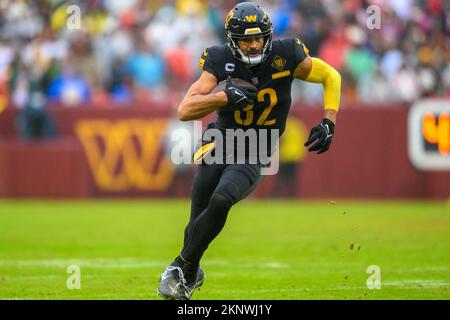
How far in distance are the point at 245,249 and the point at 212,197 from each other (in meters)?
3.89

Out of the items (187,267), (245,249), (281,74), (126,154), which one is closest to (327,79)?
(281,74)

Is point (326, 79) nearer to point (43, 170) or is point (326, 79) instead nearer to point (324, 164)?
point (324, 164)

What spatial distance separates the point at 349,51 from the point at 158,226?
5909 millimetres

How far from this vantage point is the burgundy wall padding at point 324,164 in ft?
53.7

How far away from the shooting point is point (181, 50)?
57.4ft

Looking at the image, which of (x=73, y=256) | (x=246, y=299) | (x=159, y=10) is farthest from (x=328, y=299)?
(x=159, y=10)

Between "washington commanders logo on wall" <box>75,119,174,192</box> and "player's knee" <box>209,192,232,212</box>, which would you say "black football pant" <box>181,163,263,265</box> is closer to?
"player's knee" <box>209,192,232,212</box>

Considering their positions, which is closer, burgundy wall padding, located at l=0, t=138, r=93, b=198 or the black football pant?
the black football pant

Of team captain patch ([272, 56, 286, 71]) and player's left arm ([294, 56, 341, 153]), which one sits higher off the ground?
team captain patch ([272, 56, 286, 71])

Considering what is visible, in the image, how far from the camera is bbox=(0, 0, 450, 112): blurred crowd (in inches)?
671

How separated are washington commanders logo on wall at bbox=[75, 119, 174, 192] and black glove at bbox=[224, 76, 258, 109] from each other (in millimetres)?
9936

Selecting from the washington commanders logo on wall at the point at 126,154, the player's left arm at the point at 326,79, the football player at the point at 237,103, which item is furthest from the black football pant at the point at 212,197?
the washington commanders logo on wall at the point at 126,154

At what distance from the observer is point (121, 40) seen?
17875 mm

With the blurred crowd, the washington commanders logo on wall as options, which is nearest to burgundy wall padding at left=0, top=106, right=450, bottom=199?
the washington commanders logo on wall
